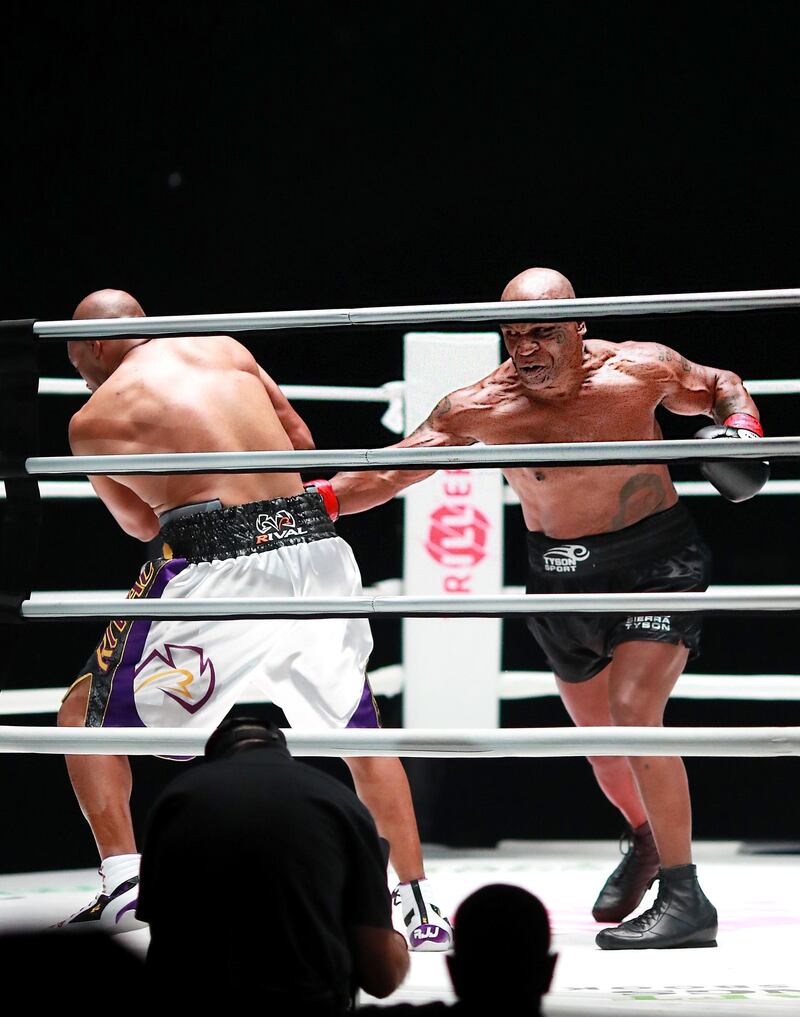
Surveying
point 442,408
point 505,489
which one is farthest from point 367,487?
point 505,489

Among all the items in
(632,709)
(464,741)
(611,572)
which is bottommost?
(632,709)

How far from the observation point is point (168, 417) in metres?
2.18

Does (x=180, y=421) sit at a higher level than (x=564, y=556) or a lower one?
higher

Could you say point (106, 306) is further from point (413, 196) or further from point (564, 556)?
point (413, 196)

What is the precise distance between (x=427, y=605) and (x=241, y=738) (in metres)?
0.38

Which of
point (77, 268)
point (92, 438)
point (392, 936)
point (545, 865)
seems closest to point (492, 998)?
point (392, 936)

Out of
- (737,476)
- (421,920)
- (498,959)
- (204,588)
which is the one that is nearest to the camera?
(498,959)

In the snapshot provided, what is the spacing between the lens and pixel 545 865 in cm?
307

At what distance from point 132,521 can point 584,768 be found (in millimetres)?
2409

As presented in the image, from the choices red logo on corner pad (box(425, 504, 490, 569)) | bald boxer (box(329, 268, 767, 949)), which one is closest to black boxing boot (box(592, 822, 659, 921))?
bald boxer (box(329, 268, 767, 949))

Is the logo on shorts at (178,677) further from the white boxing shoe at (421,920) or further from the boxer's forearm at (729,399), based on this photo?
the boxer's forearm at (729,399)

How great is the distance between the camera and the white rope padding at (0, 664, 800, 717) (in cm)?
284

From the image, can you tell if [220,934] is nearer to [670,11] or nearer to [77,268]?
[77,268]

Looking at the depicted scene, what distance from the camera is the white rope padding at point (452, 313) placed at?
1.55m
